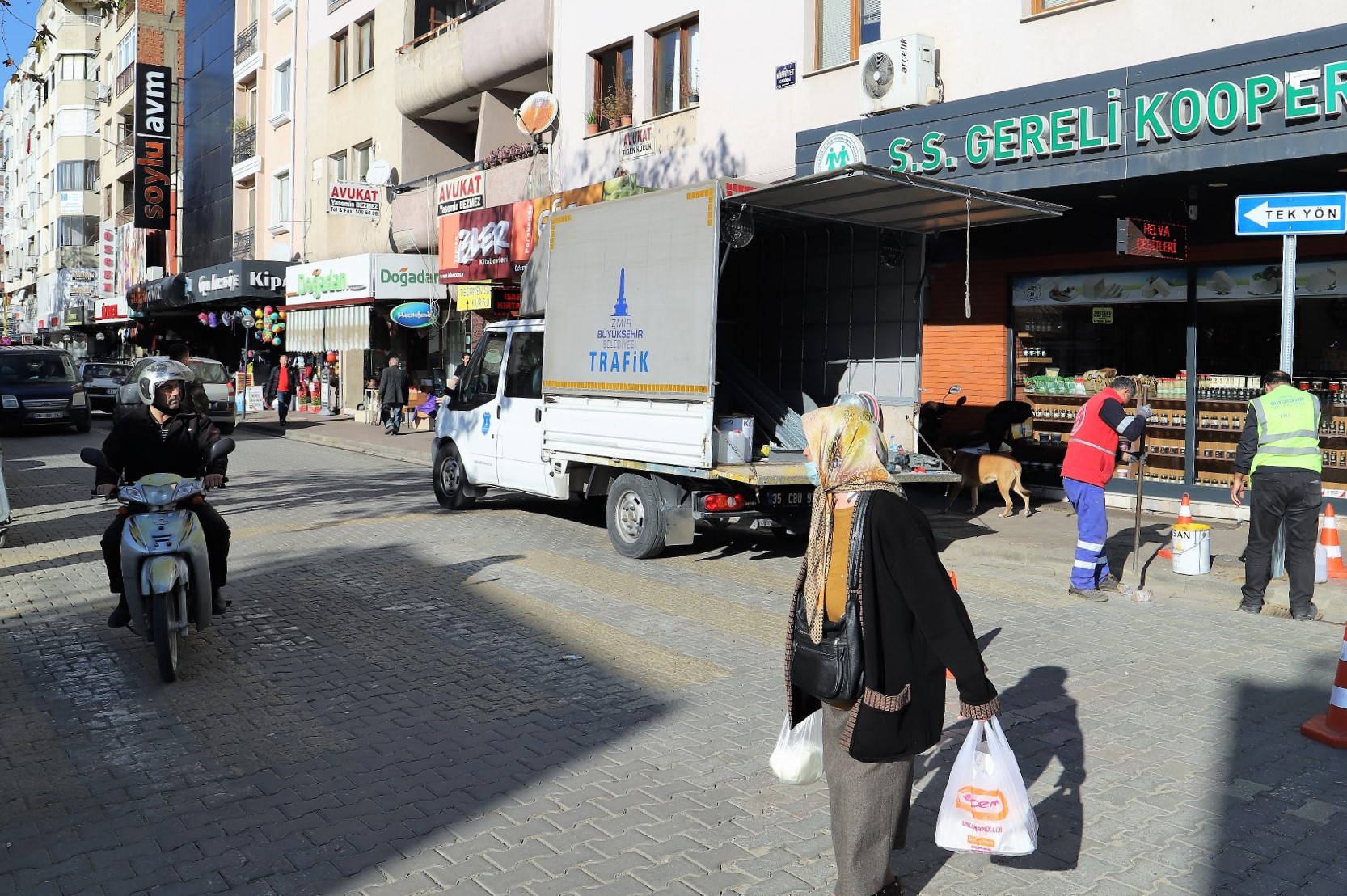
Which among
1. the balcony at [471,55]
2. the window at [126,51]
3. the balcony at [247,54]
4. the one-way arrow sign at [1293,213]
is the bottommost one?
the one-way arrow sign at [1293,213]

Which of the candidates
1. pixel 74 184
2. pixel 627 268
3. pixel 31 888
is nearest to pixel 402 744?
pixel 31 888

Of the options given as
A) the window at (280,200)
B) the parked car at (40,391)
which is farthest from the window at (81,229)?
the parked car at (40,391)

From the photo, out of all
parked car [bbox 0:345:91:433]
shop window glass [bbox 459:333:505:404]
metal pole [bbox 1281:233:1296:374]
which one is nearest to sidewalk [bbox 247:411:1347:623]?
metal pole [bbox 1281:233:1296:374]

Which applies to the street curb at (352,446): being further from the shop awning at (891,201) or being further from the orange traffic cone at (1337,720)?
the orange traffic cone at (1337,720)

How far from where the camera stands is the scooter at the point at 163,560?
6414mm

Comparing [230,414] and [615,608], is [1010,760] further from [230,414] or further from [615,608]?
[230,414]

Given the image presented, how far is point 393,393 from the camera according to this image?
82.7 ft

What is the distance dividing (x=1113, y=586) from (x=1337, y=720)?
3913 millimetres

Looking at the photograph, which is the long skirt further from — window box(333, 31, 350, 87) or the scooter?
window box(333, 31, 350, 87)

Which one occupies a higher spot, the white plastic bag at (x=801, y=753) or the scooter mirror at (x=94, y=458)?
the scooter mirror at (x=94, y=458)

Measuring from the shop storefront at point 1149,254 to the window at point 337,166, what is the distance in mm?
19815

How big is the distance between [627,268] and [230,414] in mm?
18195

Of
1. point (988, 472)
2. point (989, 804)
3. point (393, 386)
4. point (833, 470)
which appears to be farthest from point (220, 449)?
point (393, 386)

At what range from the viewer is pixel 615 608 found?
27.8 ft
